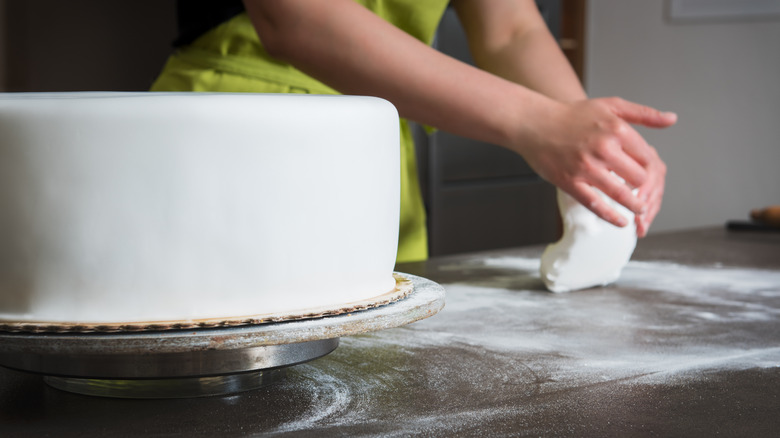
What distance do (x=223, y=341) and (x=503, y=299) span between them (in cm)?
52

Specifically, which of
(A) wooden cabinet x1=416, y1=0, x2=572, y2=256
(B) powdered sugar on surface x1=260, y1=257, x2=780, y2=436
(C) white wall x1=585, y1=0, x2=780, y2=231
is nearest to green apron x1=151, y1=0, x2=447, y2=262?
(B) powdered sugar on surface x1=260, y1=257, x2=780, y2=436

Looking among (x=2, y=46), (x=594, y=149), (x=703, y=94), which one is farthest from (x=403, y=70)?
(x=703, y=94)

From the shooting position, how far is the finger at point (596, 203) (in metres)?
0.89

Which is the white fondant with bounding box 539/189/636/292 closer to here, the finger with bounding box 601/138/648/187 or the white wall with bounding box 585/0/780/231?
the finger with bounding box 601/138/648/187

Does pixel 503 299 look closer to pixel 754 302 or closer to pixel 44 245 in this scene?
pixel 754 302

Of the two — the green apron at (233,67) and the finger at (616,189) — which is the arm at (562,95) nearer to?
the finger at (616,189)

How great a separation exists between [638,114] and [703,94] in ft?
9.39

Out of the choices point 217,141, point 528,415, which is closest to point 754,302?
point 528,415

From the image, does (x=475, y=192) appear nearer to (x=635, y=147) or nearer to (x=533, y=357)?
(x=635, y=147)

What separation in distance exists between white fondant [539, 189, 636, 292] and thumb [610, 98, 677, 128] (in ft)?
0.35

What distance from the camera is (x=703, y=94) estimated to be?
11.6ft

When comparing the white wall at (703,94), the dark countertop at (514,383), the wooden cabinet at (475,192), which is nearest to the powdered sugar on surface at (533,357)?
the dark countertop at (514,383)

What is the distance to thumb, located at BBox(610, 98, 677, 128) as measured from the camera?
88 centimetres

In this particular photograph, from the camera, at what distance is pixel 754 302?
3.01 feet
